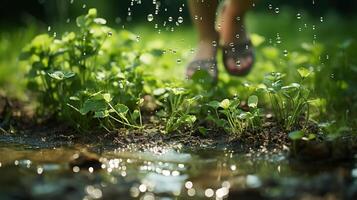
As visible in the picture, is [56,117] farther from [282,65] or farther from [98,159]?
[282,65]

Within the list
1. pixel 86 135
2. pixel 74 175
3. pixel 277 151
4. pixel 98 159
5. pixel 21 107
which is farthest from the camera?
pixel 21 107

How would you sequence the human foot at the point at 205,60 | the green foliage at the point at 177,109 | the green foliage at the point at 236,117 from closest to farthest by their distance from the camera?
the green foliage at the point at 236,117 → the green foliage at the point at 177,109 → the human foot at the point at 205,60

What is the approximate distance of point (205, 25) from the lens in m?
3.42

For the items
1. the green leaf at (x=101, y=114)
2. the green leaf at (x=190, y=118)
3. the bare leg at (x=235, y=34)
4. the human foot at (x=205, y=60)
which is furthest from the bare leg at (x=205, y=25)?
the green leaf at (x=101, y=114)

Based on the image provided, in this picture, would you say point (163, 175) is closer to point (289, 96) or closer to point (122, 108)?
point (122, 108)

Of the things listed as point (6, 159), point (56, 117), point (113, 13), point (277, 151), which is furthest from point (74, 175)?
point (113, 13)

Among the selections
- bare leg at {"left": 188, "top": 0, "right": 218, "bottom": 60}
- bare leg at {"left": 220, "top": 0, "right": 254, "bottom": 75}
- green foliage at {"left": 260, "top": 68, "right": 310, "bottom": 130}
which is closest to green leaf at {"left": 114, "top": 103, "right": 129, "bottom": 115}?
green foliage at {"left": 260, "top": 68, "right": 310, "bottom": 130}

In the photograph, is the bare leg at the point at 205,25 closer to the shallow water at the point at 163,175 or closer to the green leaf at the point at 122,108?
the green leaf at the point at 122,108

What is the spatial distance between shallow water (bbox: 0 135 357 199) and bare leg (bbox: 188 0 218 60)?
3.57 feet

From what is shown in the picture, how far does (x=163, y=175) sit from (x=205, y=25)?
1.51 m

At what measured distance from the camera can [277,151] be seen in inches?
92.0

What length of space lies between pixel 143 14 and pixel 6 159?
6829mm

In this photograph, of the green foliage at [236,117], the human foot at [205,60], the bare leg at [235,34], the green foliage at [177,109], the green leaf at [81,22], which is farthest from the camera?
the bare leg at [235,34]

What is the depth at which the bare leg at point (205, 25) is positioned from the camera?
10.9 feet
